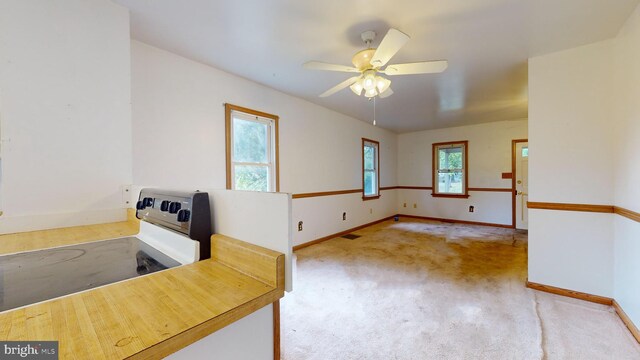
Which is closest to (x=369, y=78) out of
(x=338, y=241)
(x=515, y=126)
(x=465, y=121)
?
(x=338, y=241)

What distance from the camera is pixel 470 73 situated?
2.84 m

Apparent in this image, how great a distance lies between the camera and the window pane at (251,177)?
3.01 metres

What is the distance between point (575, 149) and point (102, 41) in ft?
12.5

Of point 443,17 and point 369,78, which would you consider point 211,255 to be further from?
point 443,17

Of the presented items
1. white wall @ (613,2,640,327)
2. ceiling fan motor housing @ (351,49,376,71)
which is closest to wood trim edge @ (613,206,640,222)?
white wall @ (613,2,640,327)

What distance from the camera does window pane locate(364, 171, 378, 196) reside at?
5539 millimetres

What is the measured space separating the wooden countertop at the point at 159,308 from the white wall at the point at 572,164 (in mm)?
2875

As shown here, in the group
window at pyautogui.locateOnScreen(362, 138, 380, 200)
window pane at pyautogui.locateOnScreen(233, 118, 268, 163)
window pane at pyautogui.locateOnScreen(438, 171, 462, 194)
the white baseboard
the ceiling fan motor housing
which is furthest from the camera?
window pane at pyautogui.locateOnScreen(438, 171, 462, 194)

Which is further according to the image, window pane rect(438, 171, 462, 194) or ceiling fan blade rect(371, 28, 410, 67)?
window pane rect(438, 171, 462, 194)

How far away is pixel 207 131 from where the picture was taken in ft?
8.70

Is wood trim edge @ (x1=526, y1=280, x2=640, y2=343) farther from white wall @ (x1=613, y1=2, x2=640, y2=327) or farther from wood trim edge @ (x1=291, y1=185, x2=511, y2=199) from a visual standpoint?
wood trim edge @ (x1=291, y1=185, x2=511, y2=199)

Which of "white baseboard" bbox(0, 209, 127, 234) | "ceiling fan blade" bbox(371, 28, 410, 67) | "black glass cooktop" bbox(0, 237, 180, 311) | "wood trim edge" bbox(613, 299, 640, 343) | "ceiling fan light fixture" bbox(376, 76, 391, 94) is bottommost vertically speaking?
"wood trim edge" bbox(613, 299, 640, 343)

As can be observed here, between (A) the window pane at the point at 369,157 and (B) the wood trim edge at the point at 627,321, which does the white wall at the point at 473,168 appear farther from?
(B) the wood trim edge at the point at 627,321

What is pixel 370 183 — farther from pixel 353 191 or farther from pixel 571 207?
pixel 571 207
